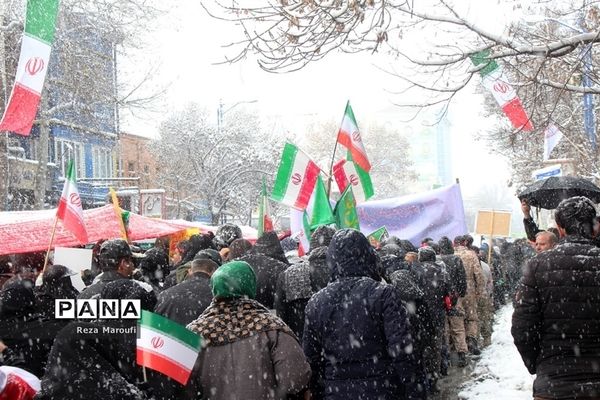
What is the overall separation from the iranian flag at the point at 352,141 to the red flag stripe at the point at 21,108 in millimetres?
3971

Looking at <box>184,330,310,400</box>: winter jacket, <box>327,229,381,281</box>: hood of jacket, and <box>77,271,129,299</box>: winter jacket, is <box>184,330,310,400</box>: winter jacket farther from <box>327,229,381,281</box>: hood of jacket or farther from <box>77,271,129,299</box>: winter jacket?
<box>77,271,129,299</box>: winter jacket

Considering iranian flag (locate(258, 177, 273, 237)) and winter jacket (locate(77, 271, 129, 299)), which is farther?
iranian flag (locate(258, 177, 273, 237))

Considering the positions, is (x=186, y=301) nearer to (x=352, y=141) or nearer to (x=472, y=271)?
(x=352, y=141)

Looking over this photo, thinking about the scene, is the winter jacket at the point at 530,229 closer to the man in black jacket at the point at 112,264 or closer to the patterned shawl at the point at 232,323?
the man in black jacket at the point at 112,264

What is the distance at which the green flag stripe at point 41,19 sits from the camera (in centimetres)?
959

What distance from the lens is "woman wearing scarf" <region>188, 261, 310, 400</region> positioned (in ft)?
13.6

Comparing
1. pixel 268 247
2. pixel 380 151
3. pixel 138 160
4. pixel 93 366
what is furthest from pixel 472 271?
pixel 380 151

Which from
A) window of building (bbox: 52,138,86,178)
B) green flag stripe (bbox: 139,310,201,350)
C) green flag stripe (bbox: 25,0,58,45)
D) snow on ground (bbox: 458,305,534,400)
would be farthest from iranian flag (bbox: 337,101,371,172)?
window of building (bbox: 52,138,86,178)

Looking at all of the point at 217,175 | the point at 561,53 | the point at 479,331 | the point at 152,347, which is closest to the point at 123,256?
the point at 152,347

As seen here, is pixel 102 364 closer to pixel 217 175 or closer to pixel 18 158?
pixel 18 158

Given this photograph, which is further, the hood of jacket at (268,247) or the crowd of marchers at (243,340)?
the hood of jacket at (268,247)

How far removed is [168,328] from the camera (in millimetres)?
3678

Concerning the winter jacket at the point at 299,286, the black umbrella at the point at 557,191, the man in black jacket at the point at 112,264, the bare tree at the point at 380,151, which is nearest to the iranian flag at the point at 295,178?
the black umbrella at the point at 557,191

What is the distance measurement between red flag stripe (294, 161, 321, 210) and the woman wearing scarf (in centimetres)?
601
